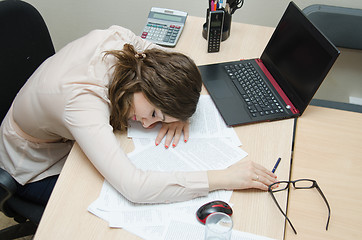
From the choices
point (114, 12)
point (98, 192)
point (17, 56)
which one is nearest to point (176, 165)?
point (98, 192)

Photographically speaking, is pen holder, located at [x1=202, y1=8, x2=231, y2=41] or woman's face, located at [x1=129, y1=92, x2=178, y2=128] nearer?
woman's face, located at [x1=129, y1=92, x2=178, y2=128]

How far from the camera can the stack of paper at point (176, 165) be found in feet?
2.80

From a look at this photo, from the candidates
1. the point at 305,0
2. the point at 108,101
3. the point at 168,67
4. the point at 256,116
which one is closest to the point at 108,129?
the point at 108,101

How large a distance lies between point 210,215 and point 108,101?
0.45m

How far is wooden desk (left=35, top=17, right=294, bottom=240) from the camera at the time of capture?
84cm

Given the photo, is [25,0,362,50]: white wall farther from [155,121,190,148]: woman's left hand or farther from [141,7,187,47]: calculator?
[155,121,190,148]: woman's left hand

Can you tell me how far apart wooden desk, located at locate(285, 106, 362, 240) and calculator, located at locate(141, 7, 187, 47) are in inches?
25.5

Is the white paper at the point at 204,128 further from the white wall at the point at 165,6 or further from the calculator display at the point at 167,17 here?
the white wall at the point at 165,6

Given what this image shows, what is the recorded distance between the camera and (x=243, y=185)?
3.05ft

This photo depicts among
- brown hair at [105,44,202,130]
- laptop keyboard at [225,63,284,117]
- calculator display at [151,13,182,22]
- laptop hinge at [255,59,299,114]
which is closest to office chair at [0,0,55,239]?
brown hair at [105,44,202,130]

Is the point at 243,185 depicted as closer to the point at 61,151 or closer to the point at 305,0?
the point at 61,151

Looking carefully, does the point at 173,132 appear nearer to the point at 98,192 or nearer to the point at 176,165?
the point at 176,165

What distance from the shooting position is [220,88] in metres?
1.23

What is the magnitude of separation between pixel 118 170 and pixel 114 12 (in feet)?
4.89
